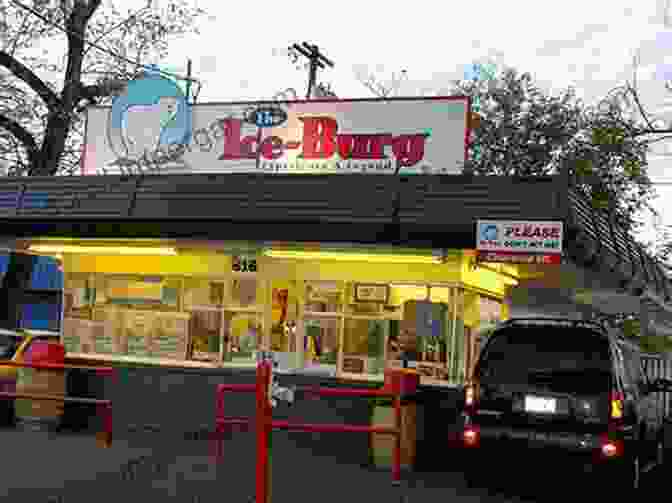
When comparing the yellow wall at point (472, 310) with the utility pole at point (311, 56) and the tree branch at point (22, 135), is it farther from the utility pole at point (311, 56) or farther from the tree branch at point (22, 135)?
the utility pole at point (311, 56)

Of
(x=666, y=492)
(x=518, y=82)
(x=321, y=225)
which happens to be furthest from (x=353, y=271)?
(x=518, y=82)

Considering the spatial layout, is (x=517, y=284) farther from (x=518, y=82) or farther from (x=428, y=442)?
(x=518, y=82)

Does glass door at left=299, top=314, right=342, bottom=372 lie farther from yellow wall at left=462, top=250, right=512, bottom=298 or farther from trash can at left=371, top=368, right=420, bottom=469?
trash can at left=371, top=368, right=420, bottom=469

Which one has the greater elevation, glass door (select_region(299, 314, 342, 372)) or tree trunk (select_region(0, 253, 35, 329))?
tree trunk (select_region(0, 253, 35, 329))

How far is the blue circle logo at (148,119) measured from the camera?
15.5 m

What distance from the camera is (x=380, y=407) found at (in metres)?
12.4

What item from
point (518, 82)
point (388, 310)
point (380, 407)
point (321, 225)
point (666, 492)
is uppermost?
point (518, 82)

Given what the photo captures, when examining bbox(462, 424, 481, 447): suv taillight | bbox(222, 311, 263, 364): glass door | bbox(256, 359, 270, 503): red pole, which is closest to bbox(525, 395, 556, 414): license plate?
bbox(462, 424, 481, 447): suv taillight

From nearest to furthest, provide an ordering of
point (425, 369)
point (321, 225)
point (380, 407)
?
Result: point (380, 407), point (321, 225), point (425, 369)

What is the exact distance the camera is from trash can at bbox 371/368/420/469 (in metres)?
12.2

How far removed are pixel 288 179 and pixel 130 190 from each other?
253 cm

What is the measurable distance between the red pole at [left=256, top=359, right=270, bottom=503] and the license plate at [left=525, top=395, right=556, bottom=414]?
333cm

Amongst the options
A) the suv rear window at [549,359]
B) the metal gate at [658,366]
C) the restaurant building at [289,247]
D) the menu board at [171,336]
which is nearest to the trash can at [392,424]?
the restaurant building at [289,247]

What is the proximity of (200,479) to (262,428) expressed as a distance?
260cm
